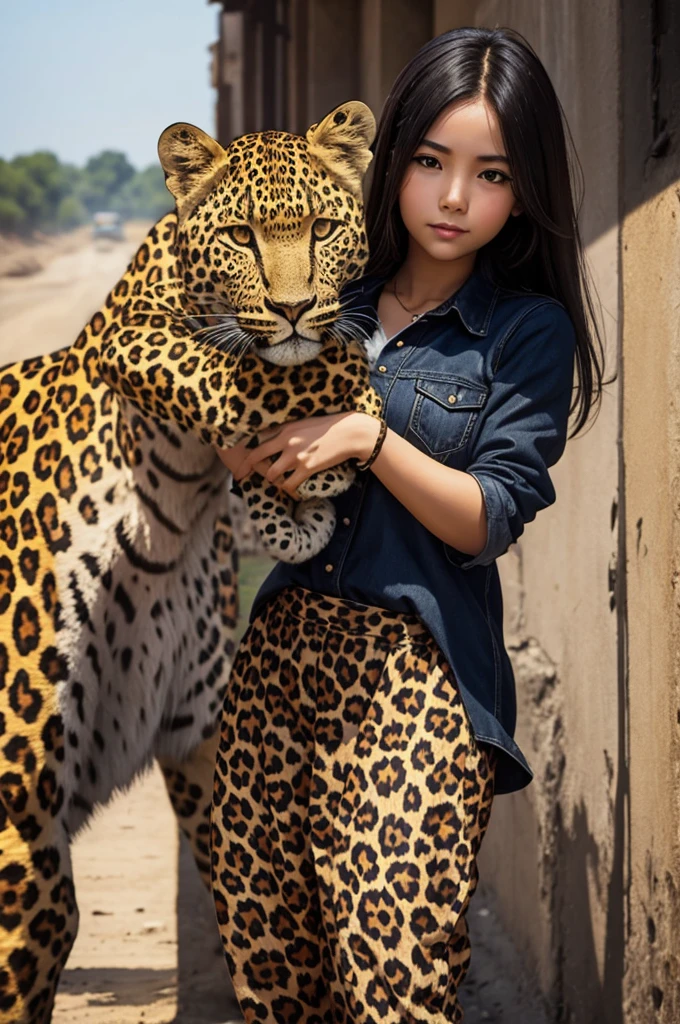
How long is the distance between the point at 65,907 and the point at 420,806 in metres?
1.10

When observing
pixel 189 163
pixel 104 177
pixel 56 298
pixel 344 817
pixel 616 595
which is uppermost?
pixel 104 177

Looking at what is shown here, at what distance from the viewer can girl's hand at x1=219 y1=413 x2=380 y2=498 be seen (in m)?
2.25

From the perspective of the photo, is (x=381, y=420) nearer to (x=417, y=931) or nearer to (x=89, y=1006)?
(x=417, y=931)

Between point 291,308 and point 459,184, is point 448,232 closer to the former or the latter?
point 459,184

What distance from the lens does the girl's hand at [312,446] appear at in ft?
7.39

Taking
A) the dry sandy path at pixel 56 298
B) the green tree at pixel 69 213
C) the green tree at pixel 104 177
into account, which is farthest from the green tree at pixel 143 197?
the dry sandy path at pixel 56 298

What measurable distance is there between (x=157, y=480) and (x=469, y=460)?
82 cm

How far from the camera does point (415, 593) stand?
2303mm

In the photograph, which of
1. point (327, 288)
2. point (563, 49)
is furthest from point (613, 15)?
point (327, 288)

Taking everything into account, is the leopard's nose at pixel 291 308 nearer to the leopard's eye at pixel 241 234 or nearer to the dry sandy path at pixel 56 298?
the leopard's eye at pixel 241 234

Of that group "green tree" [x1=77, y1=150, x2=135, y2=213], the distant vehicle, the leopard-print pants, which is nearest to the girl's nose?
the leopard-print pants

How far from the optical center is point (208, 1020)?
3898 millimetres

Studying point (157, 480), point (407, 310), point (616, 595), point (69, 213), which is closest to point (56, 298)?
point (69, 213)

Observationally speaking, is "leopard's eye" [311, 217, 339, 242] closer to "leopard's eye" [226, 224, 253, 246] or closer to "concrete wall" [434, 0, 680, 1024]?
"leopard's eye" [226, 224, 253, 246]
